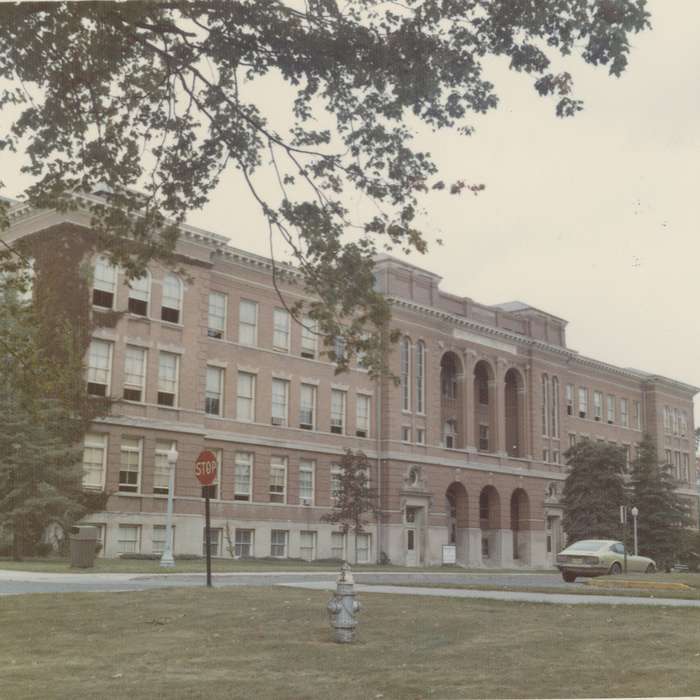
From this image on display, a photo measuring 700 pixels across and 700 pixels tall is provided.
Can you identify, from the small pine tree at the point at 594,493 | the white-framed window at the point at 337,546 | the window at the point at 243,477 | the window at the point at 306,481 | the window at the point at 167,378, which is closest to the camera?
the window at the point at 167,378

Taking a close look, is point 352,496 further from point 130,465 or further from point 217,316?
point 217,316

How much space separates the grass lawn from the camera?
8.08 m

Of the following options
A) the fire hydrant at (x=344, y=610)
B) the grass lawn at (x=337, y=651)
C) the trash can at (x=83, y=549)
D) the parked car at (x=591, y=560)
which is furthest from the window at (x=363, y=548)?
the fire hydrant at (x=344, y=610)

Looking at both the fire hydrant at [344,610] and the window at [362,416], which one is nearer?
the fire hydrant at [344,610]

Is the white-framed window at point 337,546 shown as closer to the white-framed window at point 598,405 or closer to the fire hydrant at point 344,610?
the white-framed window at point 598,405

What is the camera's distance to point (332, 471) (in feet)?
147

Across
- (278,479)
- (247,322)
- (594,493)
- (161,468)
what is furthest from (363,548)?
(594,493)

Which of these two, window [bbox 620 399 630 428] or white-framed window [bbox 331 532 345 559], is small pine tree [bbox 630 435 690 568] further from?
window [bbox 620 399 630 428]

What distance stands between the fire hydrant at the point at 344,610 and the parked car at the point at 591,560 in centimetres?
1862

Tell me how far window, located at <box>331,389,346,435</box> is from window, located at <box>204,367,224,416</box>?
6.90m

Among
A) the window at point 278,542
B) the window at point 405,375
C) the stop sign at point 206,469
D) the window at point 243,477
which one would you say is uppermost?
the window at point 405,375

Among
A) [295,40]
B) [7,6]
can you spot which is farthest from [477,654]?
[7,6]

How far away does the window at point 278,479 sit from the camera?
4212cm

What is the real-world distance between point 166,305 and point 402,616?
2735 cm
